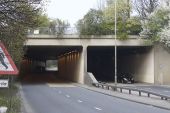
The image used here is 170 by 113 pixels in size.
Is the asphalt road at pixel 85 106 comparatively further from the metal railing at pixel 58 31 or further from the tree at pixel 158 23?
the tree at pixel 158 23

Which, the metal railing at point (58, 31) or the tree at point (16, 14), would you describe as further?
the metal railing at point (58, 31)

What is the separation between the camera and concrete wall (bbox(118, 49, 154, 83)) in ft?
208

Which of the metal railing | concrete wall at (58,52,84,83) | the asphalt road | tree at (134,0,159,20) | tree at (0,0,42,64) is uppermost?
tree at (134,0,159,20)

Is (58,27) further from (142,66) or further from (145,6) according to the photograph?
(145,6)

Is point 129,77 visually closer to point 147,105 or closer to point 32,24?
point 147,105

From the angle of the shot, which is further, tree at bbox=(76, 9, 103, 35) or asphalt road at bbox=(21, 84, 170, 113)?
tree at bbox=(76, 9, 103, 35)

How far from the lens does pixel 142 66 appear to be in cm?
6600

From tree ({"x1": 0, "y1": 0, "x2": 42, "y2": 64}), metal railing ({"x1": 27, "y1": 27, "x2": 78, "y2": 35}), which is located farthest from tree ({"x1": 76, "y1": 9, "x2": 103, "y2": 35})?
tree ({"x1": 0, "y1": 0, "x2": 42, "y2": 64})

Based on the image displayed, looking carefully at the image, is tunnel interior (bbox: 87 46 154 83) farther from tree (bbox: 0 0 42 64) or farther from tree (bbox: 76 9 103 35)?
tree (bbox: 0 0 42 64)

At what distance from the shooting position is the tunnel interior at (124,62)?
65019 mm

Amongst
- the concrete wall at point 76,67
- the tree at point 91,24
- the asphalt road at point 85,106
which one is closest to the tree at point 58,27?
the tree at point 91,24

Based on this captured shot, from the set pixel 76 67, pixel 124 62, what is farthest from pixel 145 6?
pixel 76 67

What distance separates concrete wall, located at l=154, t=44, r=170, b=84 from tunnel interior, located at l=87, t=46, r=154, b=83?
2.39 feet

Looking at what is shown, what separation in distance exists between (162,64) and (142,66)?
387cm
